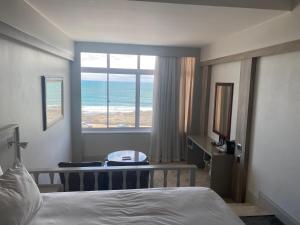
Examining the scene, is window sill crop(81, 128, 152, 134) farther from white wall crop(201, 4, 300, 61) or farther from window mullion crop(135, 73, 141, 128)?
white wall crop(201, 4, 300, 61)

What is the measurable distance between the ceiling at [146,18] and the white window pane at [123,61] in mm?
1106

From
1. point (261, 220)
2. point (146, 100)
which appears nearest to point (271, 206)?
point (261, 220)

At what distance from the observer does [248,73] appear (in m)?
3.24

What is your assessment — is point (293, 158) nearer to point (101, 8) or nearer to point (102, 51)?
point (101, 8)

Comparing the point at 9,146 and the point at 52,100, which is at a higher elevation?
the point at 52,100

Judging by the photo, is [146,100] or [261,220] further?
[146,100]

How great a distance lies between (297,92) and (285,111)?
0.27 m

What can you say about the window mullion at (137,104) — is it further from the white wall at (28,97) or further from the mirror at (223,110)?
the white wall at (28,97)

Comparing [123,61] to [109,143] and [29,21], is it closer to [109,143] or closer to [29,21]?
[109,143]

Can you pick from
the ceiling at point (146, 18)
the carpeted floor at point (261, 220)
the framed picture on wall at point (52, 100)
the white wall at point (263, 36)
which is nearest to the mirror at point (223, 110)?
the white wall at point (263, 36)

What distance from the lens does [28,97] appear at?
98.2 inches

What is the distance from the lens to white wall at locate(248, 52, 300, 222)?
2428mm

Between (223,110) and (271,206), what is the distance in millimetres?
1772

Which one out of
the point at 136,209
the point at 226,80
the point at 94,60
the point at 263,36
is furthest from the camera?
the point at 94,60
